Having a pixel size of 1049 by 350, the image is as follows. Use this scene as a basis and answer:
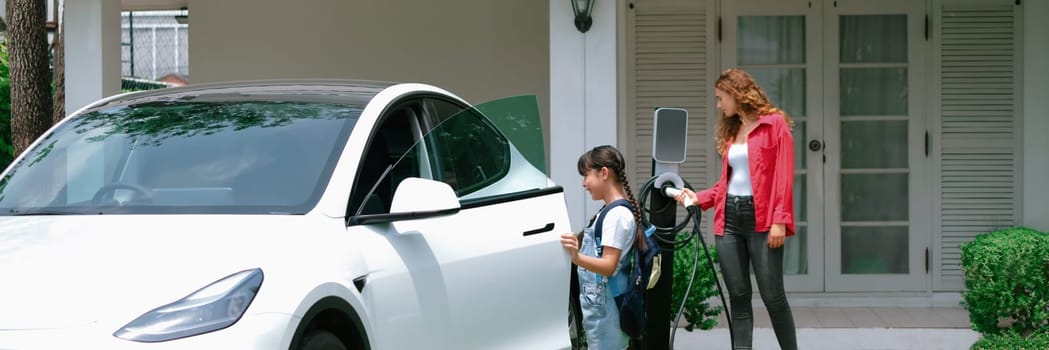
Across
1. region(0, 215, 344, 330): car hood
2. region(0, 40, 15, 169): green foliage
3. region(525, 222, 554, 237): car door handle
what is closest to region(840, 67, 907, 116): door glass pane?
region(525, 222, 554, 237): car door handle

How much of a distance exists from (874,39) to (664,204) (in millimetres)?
4013

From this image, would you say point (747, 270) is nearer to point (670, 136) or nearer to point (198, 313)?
point (670, 136)

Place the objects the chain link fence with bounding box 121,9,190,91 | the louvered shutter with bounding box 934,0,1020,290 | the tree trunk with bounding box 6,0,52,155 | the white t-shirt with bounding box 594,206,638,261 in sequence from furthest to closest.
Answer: the chain link fence with bounding box 121,9,190,91 → the louvered shutter with bounding box 934,0,1020,290 → the tree trunk with bounding box 6,0,52,155 → the white t-shirt with bounding box 594,206,638,261

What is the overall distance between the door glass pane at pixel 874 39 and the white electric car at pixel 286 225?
4536 millimetres

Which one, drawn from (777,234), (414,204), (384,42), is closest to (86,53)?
(384,42)

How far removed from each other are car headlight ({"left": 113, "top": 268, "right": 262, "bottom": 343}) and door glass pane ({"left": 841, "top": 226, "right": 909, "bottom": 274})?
6.67 metres

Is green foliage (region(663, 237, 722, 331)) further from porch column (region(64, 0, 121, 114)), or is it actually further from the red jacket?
porch column (region(64, 0, 121, 114))

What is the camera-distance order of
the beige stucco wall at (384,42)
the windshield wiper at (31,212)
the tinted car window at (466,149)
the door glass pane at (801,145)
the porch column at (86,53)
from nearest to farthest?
1. the windshield wiper at (31,212)
2. the tinted car window at (466,149)
3. the porch column at (86,53)
4. the door glass pane at (801,145)
5. the beige stucco wall at (384,42)

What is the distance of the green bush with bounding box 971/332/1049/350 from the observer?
703cm

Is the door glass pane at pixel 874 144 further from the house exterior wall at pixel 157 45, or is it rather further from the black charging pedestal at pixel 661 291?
the house exterior wall at pixel 157 45

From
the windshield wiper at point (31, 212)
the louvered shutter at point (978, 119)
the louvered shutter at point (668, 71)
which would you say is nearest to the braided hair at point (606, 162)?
the windshield wiper at point (31, 212)

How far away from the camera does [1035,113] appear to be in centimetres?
870

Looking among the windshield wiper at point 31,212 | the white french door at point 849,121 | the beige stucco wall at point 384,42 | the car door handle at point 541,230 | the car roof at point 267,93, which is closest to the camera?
the windshield wiper at point 31,212

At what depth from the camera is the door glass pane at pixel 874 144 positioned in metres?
9.37
